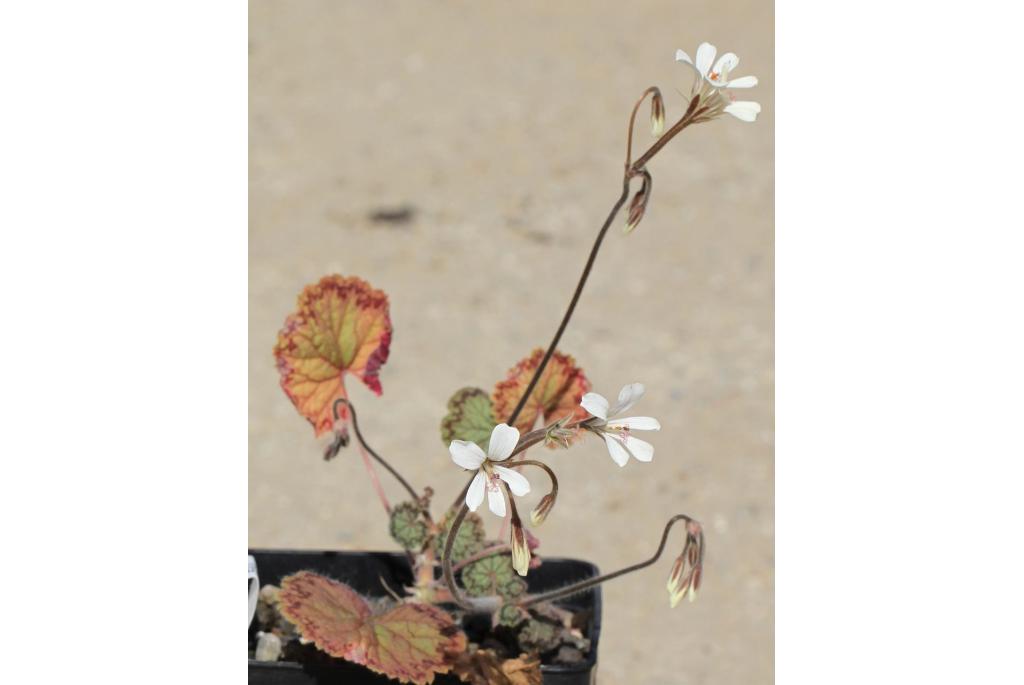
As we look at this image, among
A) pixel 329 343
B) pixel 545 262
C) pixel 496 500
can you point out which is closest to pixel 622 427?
pixel 496 500

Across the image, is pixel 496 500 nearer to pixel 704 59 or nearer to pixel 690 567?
pixel 690 567

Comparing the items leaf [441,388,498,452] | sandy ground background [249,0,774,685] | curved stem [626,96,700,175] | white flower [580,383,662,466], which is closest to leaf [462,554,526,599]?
leaf [441,388,498,452]

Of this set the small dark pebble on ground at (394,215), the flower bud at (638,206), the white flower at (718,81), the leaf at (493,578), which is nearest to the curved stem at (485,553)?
the leaf at (493,578)

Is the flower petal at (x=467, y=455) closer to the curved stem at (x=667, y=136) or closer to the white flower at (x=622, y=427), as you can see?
the white flower at (x=622, y=427)

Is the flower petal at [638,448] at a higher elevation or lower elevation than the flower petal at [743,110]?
lower

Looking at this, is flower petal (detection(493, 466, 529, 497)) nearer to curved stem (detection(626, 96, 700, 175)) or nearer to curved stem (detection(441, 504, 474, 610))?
curved stem (detection(441, 504, 474, 610))
